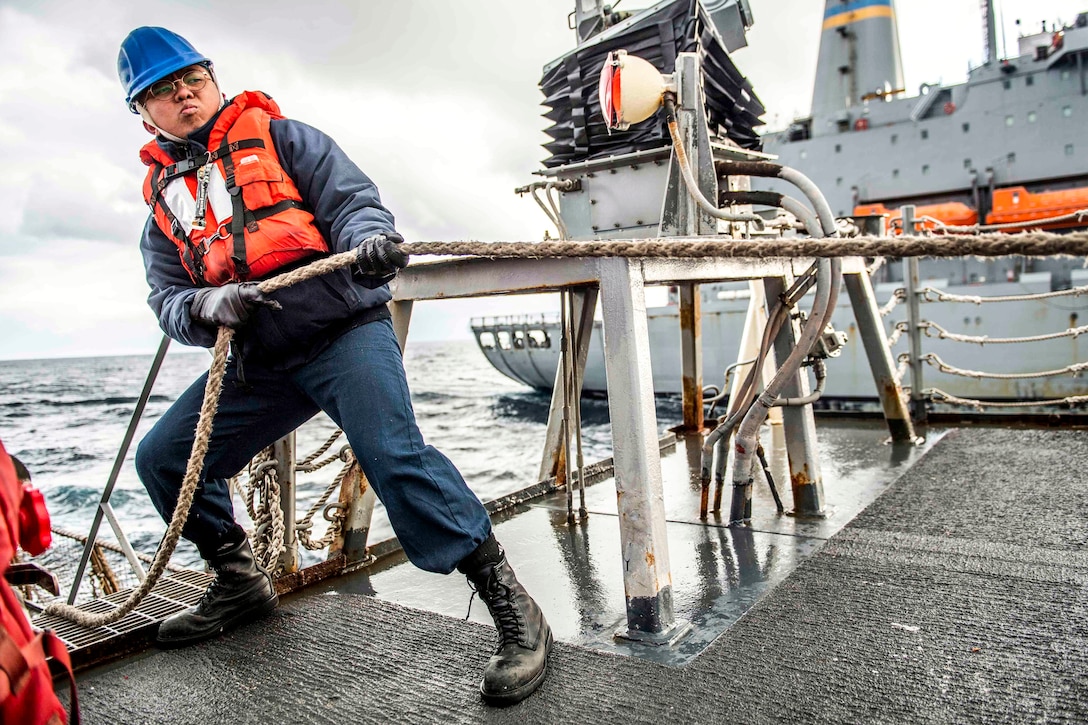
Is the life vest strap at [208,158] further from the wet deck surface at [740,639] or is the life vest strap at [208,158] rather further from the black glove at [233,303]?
the wet deck surface at [740,639]

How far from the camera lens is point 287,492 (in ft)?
10.1

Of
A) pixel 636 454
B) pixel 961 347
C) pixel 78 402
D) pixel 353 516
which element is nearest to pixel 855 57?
pixel 961 347

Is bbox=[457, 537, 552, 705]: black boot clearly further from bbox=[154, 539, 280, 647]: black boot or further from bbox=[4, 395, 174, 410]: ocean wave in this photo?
bbox=[4, 395, 174, 410]: ocean wave

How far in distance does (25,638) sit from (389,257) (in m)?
1.25

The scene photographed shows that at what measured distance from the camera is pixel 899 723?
5.81 ft

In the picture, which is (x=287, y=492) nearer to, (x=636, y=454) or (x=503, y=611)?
(x=503, y=611)

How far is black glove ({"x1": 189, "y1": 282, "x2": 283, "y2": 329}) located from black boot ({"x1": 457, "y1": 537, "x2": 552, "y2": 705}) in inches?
37.9

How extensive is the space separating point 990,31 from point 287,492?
2792 cm

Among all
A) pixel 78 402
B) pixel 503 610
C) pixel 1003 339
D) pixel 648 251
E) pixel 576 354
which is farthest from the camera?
pixel 78 402

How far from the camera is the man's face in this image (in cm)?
225

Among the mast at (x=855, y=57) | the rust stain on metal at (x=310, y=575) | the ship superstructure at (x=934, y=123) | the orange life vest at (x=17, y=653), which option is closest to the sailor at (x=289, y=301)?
the rust stain on metal at (x=310, y=575)

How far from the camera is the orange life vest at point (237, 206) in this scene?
2201mm

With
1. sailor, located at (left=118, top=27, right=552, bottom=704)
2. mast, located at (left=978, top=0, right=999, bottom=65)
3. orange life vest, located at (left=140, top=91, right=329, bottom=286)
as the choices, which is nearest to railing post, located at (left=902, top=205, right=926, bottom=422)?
sailor, located at (left=118, top=27, right=552, bottom=704)

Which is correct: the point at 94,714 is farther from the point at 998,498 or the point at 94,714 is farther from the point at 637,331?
the point at 998,498
